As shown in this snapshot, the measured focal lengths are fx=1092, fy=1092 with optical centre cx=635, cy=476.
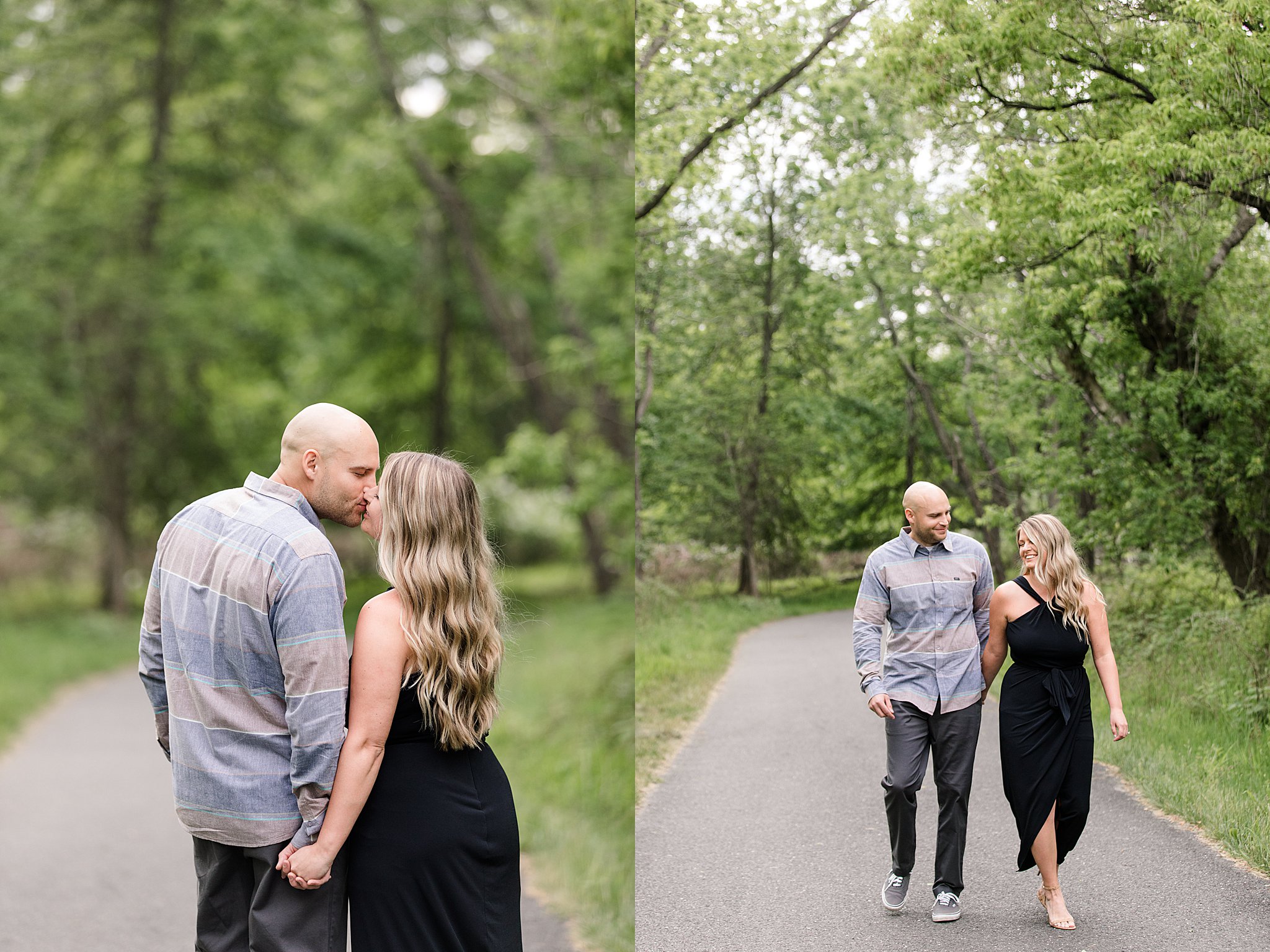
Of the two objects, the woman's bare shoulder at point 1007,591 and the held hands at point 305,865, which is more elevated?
the woman's bare shoulder at point 1007,591

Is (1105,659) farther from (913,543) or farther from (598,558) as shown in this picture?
(598,558)

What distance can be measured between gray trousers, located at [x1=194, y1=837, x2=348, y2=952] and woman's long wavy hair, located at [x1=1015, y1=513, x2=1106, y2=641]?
6.33ft

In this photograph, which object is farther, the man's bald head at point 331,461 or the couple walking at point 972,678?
the couple walking at point 972,678

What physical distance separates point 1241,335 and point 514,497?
1234cm

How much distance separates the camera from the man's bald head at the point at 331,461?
230cm

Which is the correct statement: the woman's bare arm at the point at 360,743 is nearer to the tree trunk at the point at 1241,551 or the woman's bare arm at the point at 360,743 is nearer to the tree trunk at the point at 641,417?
the tree trunk at the point at 641,417

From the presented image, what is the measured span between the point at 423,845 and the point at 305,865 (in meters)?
0.24

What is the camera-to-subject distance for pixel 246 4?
12148mm

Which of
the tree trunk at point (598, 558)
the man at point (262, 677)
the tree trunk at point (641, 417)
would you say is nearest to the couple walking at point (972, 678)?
the tree trunk at point (641, 417)

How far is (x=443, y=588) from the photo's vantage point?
220cm

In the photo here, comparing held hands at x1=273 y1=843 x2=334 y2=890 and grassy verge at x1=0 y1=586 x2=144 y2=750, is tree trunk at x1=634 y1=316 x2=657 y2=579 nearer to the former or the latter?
held hands at x1=273 y1=843 x2=334 y2=890

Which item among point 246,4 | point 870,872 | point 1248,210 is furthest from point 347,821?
point 246,4

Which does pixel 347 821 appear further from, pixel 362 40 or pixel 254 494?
pixel 362 40

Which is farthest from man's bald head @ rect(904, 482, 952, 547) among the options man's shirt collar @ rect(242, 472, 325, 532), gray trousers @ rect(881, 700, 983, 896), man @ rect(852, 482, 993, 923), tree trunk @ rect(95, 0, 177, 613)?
tree trunk @ rect(95, 0, 177, 613)
